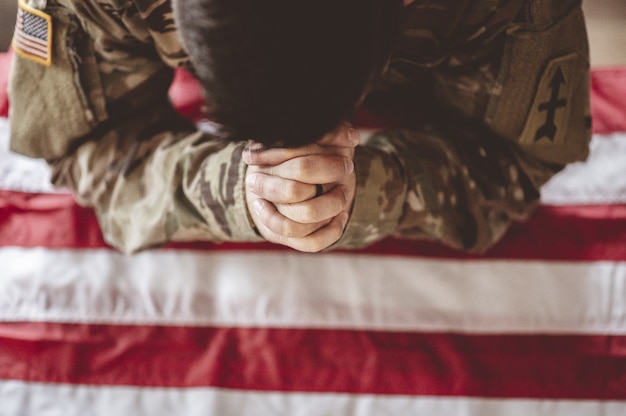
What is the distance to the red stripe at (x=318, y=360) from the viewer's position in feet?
2.25

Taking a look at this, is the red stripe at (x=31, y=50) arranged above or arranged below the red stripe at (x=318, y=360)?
above

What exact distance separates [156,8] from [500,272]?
505 millimetres

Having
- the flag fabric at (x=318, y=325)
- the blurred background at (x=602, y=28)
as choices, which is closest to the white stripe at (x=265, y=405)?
the flag fabric at (x=318, y=325)

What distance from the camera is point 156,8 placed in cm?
51

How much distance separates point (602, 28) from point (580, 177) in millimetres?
315

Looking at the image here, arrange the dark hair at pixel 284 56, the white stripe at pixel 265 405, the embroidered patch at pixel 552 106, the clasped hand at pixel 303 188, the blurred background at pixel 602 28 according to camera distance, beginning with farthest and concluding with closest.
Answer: the blurred background at pixel 602 28, the white stripe at pixel 265 405, the embroidered patch at pixel 552 106, the clasped hand at pixel 303 188, the dark hair at pixel 284 56

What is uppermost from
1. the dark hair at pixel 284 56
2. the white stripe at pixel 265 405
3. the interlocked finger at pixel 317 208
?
the dark hair at pixel 284 56

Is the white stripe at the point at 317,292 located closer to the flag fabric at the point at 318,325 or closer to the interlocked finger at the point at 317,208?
the flag fabric at the point at 318,325

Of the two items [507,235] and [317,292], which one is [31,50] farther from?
[507,235]

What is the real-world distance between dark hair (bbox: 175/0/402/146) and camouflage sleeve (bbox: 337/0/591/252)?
221 mm

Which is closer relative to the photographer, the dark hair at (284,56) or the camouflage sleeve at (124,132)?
the dark hair at (284,56)

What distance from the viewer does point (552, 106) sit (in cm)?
58

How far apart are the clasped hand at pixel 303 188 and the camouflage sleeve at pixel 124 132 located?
0.05 m

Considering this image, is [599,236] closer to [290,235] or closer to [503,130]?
[503,130]
